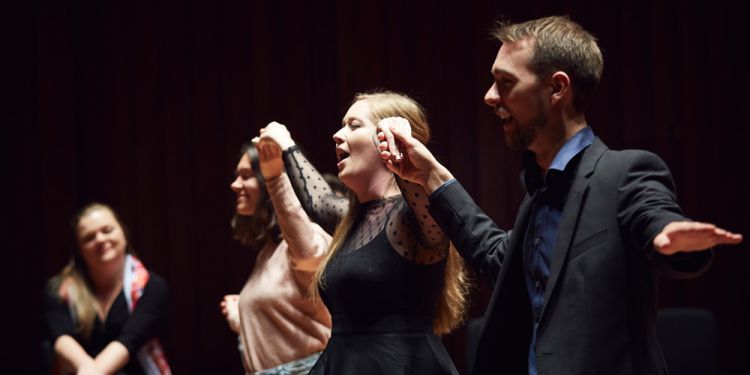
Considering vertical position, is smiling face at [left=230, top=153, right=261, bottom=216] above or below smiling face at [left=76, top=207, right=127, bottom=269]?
above

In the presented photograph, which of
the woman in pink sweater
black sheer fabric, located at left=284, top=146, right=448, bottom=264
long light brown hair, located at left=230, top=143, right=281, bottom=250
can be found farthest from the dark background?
black sheer fabric, located at left=284, top=146, right=448, bottom=264

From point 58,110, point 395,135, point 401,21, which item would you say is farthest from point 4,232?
point 395,135

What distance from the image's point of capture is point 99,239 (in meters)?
3.65

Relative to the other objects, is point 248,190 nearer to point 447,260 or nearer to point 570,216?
point 447,260

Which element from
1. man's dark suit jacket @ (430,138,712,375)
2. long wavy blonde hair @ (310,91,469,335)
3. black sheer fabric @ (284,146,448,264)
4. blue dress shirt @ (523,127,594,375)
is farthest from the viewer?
long wavy blonde hair @ (310,91,469,335)

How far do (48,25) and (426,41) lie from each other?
1.95m

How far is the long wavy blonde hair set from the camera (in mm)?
2152

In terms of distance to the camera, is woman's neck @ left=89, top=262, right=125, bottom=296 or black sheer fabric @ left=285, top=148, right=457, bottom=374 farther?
woman's neck @ left=89, top=262, right=125, bottom=296

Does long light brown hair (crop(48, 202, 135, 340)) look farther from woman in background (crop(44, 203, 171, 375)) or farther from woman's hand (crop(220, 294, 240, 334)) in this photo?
woman's hand (crop(220, 294, 240, 334))

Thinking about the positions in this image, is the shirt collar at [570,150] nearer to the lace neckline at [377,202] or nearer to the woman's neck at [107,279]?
the lace neckline at [377,202]

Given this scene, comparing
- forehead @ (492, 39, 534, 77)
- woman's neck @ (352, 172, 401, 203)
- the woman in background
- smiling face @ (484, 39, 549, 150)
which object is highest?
forehead @ (492, 39, 534, 77)

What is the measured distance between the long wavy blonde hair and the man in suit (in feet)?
1.22

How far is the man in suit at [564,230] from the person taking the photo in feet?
4.64

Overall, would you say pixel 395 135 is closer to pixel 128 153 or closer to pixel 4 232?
pixel 128 153
